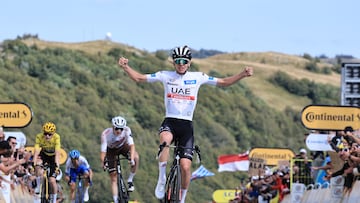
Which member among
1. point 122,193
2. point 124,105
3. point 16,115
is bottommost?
point 122,193

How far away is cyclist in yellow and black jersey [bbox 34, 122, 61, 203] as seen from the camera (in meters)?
26.7

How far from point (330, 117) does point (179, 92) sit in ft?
49.9

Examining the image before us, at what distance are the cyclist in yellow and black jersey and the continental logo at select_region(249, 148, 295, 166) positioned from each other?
Answer: 24575mm

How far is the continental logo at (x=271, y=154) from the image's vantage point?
169 ft

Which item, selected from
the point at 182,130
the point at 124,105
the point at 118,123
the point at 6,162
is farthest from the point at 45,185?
the point at 124,105

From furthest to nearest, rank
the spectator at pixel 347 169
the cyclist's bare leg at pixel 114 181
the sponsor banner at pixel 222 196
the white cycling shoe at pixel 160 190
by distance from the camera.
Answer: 1. the sponsor banner at pixel 222 196
2. the spectator at pixel 347 169
3. the cyclist's bare leg at pixel 114 181
4. the white cycling shoe at pixel 160 190

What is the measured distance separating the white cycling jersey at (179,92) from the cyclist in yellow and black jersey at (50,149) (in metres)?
5.11

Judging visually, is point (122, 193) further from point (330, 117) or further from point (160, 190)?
point (330, 117)

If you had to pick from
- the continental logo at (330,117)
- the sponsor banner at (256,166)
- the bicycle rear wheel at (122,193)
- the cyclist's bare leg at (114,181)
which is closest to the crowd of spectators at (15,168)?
the cyclist's bare leg at (114,181)

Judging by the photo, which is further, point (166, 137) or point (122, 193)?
point (122, 193)

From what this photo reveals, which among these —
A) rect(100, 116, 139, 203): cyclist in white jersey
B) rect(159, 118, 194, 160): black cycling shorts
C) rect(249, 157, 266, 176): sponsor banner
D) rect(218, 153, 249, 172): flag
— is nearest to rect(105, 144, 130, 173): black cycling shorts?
rect(100, 116, 139, 203): cyclist in white jersey

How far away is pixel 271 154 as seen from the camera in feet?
172

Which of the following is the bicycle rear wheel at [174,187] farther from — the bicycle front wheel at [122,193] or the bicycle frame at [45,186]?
the bicycle frame at [45,186]

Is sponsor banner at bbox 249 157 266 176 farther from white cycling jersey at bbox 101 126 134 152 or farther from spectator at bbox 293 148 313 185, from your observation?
white cycling jersey at bbox 101 126 134 152
